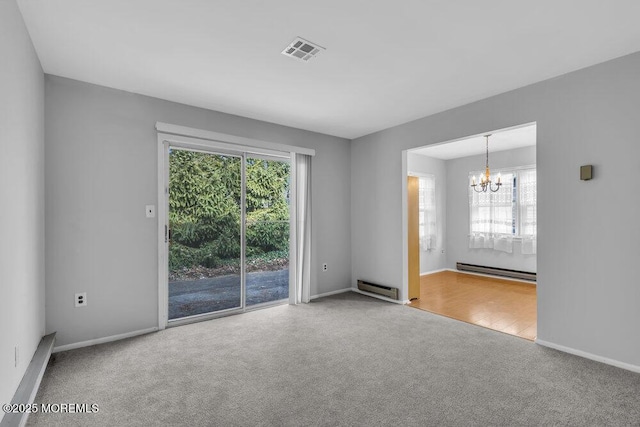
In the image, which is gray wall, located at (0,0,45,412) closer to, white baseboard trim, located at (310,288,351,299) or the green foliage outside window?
the green foliage outside window

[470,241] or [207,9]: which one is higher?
[207,9]

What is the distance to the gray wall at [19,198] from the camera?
5.73 ft

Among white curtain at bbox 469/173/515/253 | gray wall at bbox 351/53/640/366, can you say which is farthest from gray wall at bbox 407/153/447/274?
gray wall at bbox 351/53/640/366

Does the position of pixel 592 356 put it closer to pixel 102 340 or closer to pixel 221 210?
pixel 221 210

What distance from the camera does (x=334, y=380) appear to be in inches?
95.3

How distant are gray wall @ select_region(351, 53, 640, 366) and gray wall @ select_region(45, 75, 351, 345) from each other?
373 cm

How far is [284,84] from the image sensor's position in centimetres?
316

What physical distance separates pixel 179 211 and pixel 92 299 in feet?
3.98

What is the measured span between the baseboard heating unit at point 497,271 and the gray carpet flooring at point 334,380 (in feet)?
10.8

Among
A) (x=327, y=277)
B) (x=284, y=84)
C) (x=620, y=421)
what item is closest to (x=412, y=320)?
(x=327, y=277)

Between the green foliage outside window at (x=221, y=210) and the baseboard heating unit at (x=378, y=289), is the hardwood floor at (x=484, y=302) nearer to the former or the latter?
the baseboard heating unit at (x=378, y=289)

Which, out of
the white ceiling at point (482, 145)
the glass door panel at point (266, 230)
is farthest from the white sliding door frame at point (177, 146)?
the white ceiling at point (482, 145)

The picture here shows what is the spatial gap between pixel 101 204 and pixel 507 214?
6810 millimetres

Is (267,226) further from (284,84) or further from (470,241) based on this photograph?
(470,241)
